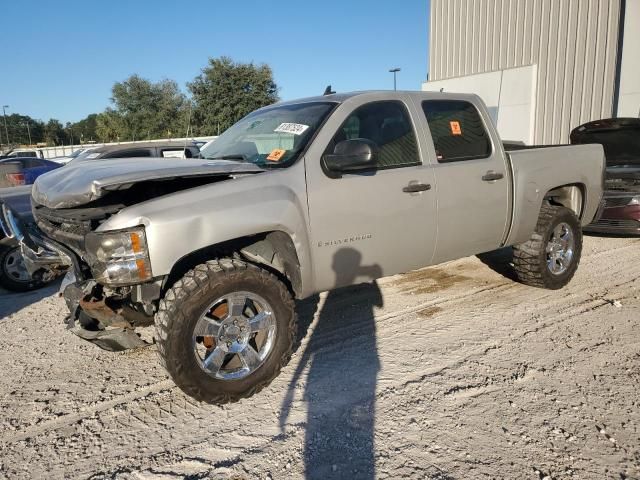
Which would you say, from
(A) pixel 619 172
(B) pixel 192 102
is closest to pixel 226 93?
(B) pixel 192 102

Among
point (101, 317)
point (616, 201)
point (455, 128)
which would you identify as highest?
point (455, 128)

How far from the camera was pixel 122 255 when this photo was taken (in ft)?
9.20

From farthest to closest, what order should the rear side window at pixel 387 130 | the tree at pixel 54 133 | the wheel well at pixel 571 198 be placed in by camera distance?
the tree at pixel 54 133, the wheel well at pixel 571 198, the rear side window at pixel 387 130

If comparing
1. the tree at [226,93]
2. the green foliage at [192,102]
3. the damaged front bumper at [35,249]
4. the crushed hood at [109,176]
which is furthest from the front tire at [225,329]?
the tree at [226,93]

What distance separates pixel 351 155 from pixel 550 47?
1305 cm

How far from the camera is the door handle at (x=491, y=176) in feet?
14.6

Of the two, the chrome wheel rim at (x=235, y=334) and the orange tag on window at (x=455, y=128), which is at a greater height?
the orange tag on window at (x=455, y=128)

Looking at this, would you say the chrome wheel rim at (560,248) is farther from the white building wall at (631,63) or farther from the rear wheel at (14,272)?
the white building wall at (631,63)

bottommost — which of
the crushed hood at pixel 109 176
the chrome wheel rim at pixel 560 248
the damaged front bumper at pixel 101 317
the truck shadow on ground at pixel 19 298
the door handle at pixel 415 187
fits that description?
the truck shadow on ground at pixel 19 298

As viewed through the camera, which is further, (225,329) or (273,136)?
(273,136)

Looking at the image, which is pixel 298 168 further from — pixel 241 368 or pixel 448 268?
→ pixel 448 268

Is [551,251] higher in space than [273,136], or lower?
lower

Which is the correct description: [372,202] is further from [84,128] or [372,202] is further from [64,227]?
[84,128]

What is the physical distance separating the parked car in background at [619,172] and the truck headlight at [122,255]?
5.97 m
